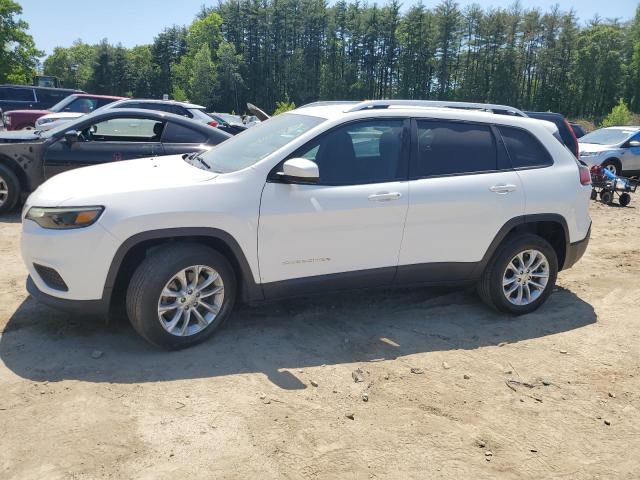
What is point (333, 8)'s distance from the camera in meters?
94.8

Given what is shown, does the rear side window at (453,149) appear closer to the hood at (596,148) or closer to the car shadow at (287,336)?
the car shadow at (287,336)

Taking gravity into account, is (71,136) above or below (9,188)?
above

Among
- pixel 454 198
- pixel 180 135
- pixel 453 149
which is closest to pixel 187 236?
pixel 454 198

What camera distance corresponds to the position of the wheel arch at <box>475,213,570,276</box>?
4.74 meters

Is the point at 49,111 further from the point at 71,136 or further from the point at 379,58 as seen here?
the point at 379,58

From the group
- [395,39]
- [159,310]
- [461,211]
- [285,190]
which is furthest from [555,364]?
[395,39]

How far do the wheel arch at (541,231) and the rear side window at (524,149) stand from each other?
1.55ft

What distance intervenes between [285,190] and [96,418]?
190cm

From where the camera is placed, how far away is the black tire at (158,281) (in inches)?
145

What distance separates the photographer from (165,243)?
3871mm

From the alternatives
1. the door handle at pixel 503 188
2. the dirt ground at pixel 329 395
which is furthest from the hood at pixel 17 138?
the door handle at pixel 503 188

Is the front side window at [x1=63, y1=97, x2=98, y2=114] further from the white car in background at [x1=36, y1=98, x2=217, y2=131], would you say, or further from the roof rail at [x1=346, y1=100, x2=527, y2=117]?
the roof rail at [x1=346, y1=100, x2=527, y2=117]

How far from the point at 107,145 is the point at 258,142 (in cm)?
420

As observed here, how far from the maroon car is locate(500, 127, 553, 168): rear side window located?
14232 mm
